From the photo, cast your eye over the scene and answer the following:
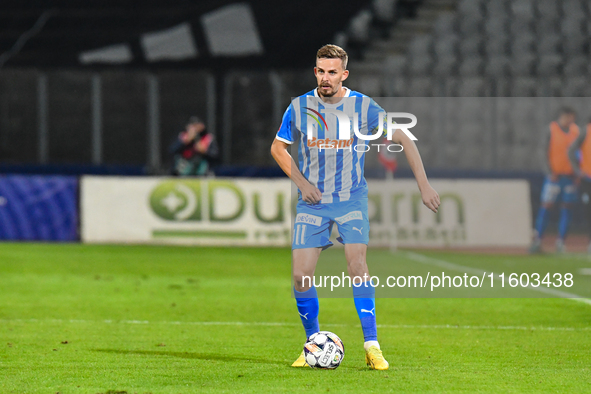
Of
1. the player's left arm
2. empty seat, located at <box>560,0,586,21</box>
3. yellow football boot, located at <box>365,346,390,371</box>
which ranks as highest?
empty seat, located at <box>560,0,586,21</box>

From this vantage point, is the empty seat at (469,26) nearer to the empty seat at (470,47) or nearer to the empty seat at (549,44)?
the empty seat at (470,47)

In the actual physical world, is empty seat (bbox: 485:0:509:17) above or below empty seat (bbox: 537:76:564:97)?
above

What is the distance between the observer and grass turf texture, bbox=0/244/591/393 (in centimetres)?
487

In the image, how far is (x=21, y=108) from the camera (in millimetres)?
18281

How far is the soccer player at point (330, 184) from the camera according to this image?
5238mm

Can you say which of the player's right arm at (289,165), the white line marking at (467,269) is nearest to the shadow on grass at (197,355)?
the player's right arm at (289,165)

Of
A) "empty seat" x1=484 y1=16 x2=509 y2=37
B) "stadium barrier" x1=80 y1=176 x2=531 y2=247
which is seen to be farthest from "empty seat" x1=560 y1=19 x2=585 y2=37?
"stadium barrier" x1=80 y1=176 x2=531 y2=247

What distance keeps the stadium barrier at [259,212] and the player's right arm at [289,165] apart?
31.4 ft

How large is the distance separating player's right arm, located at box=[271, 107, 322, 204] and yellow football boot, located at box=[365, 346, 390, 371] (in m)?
0.88

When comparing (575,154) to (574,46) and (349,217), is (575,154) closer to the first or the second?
(574,46)

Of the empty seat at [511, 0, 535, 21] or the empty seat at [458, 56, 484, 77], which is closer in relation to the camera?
the empty seat at [458, 56, 484, 77]

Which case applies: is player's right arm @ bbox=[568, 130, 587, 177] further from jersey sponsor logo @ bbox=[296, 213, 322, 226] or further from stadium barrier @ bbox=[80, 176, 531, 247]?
jersey sponsor logo @ bbox=[296, 213, 322, 226]

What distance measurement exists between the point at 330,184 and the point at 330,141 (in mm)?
244

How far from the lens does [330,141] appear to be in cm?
532
